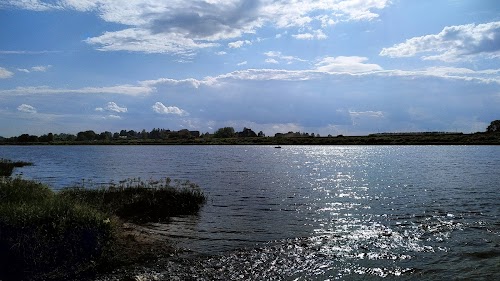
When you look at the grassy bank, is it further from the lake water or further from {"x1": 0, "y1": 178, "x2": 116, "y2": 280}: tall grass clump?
the lake water

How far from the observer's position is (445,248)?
20328 mm

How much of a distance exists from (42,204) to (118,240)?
3862 millimetres

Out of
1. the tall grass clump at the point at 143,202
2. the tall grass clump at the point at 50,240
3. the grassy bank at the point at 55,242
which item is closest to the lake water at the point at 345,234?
the tall grass clump at the point at 143,202

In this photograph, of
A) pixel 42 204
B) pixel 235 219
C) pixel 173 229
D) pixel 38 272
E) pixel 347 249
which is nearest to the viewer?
pixel 38 272

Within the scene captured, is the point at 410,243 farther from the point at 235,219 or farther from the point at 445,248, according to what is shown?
the point at 235,219

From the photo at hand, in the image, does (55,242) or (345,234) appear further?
(345,234)

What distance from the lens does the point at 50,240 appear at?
52.2 ft

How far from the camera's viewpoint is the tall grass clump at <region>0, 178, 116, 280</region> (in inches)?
598

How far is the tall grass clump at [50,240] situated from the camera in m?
15.2

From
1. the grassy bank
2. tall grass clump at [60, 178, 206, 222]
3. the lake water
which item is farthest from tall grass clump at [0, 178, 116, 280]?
tall grass clump at [60, 178, 206, 222]

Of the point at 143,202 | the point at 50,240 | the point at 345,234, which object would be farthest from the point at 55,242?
the point at 345,234

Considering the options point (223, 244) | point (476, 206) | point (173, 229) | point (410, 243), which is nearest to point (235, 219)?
point (173, 229)

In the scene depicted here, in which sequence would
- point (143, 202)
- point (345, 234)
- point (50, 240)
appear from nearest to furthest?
point (50, 240)
point (345, 234)
point (143, 202)

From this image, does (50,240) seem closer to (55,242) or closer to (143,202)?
(55,242)
